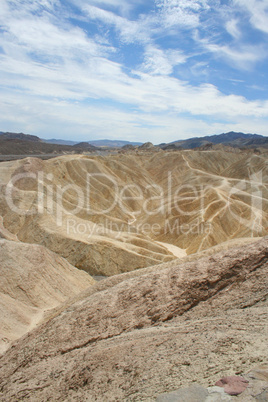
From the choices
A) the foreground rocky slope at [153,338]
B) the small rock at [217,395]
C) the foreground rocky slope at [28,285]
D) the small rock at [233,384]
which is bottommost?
the foreground rocky slope at [28,285]

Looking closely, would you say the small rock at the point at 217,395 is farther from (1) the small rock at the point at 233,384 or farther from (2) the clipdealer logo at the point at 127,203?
(2) the clipdealer logo at the point at 127,203

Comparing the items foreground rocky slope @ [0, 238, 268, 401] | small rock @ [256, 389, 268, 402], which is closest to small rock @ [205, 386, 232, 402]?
foreground rocky slope @ [0, 238, 268, 401]

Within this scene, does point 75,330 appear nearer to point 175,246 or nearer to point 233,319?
point 233,319

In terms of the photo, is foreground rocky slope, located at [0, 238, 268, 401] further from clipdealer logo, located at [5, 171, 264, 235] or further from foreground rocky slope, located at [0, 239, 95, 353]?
clipdealer logo, located at [5, 171, 264, 235]

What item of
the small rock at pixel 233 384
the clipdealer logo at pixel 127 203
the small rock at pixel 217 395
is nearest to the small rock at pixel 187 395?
the small rock at pixel 217 395

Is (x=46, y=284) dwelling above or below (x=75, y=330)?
below

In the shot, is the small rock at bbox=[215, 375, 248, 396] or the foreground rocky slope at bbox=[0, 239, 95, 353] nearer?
the small rock at bbox=[215, 375, 248, 396]

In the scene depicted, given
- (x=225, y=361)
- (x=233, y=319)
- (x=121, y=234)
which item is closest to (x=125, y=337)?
(x=233, y=319)
